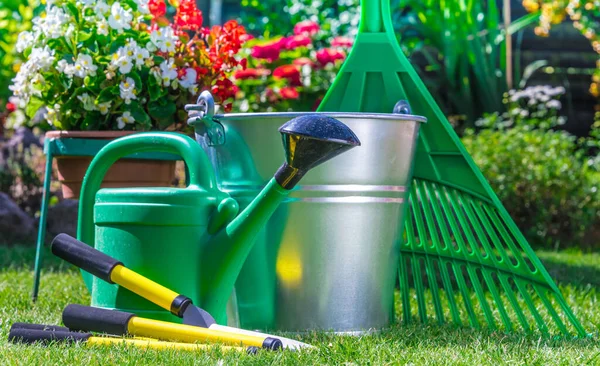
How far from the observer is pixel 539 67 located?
5488 millimetres

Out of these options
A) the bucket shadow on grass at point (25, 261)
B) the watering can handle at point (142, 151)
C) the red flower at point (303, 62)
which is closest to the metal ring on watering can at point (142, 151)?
the watering can handle at point (142, 151)

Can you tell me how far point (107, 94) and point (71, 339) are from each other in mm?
943

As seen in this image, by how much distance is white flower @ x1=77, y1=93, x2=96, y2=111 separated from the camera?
2432 mm

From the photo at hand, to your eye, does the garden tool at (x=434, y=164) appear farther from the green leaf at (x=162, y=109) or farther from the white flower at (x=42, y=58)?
the white flower at (x=42, y=58)

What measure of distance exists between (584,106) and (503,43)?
0.78m

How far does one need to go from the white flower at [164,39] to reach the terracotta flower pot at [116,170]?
292mm

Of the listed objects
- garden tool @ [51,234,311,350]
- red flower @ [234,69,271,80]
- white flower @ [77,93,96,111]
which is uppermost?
red flower @ [234,69,271,80]

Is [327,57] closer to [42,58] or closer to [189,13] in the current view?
[189,13]

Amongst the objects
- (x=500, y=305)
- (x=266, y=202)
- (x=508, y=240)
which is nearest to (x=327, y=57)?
(x=508, y=240)

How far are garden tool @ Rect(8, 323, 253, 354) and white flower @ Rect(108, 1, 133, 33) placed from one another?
3.36 ft

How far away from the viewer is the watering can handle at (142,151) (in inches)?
73.7

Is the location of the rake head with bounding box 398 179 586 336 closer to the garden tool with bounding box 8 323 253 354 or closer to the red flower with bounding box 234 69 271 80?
the garden tool with bounding box 8 323 253 354

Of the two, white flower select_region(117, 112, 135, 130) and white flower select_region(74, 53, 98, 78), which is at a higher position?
white flower select_region(74, 53, 98, 78)

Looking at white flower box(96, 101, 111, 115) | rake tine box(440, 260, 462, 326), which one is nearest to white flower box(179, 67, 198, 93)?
white flower box(96, 101, 111, 115)
